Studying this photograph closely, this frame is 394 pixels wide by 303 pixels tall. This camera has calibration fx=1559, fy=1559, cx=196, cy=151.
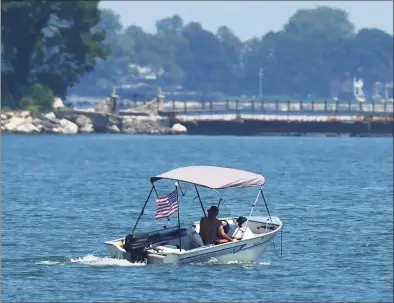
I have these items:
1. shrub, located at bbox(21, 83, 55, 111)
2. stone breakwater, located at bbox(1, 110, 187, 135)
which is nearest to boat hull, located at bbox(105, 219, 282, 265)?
stone breakwater, located at bbox(1, 110, 187, 135)

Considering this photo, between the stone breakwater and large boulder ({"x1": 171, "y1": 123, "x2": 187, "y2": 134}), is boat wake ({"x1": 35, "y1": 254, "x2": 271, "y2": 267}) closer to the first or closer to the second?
the stone breakwater

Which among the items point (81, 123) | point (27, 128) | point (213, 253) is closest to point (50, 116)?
point (27, 128)

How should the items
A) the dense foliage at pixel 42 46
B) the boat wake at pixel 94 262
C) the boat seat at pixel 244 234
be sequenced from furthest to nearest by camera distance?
the dense foliage at pixel 42 46 < the boat seat at pixel 244 234 < the boat wake at pixel 94 262

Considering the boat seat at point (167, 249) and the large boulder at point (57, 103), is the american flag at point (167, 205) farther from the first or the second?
the large boulder at point (57, 103)

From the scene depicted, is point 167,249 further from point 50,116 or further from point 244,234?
point 50,116

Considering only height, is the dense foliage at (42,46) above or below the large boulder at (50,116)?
above

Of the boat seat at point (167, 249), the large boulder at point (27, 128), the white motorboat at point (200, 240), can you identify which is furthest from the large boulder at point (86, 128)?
the boat seat at point (167, 249)

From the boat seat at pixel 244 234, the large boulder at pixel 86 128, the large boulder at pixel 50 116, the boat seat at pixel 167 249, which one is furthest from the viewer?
the large boulder at pixel 86 128

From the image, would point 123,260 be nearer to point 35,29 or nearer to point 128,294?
point 128,294

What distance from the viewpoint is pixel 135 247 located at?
43406mm

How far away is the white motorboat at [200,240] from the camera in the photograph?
4334cm

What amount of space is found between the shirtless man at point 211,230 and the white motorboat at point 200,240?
161mm

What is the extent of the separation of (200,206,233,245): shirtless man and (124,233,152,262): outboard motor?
5.62ft

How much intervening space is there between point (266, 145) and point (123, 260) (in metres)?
106
